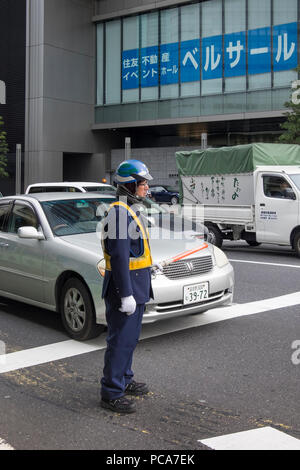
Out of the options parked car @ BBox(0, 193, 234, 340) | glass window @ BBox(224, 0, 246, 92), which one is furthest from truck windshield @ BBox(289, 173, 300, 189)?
glass window @ BBox(224, 0, 246, 92)

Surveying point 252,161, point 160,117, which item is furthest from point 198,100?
point 252,161

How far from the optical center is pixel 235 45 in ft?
113

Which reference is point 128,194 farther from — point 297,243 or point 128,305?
point 297,243

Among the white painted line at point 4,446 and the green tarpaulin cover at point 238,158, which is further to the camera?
the green tarpaulin cover at point 238,158

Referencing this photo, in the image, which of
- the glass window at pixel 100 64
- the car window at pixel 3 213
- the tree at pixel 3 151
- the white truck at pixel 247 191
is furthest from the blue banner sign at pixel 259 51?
the car window at pixel 3 213

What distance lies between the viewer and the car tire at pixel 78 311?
19.6ft

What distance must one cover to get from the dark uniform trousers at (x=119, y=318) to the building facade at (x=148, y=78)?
100 feet

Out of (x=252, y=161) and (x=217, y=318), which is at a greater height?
(x=252, y=161)

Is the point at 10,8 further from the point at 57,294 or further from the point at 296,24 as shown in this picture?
the point at 57,294

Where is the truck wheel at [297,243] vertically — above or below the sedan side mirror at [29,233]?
below

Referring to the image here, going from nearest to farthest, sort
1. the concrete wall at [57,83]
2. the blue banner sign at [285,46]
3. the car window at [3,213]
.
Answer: the car window at [3,213] < the blue banner sign at [285,46] < the concrete wall at [57,83]

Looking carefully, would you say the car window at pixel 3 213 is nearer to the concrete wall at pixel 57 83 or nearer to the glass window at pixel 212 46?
the glass window at pixel 212 46

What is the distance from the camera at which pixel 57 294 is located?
21.1ft
